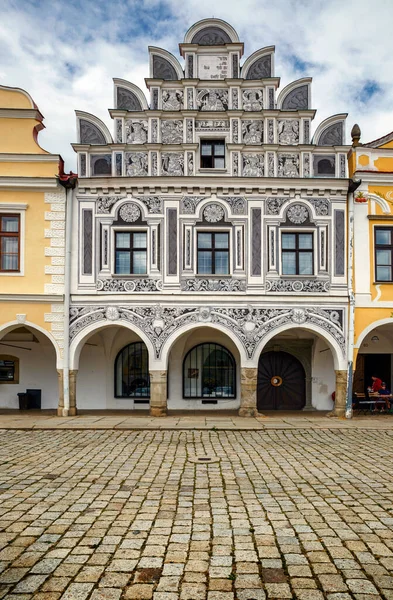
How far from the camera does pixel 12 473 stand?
8664 mm

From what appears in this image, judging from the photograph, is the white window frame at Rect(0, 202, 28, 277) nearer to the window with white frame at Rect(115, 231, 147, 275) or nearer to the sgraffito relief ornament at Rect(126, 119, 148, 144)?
the window with white frame at Rect(115, 231, 147, 275)

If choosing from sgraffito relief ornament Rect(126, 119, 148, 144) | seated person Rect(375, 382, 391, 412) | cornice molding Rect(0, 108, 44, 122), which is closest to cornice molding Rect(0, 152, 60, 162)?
cornice molding Rect(0, 108, 44, 122)

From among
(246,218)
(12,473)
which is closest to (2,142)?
(246,218)

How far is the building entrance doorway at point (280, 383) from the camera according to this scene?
1906 centimetres

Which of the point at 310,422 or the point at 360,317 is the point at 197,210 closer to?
the point at 360,317

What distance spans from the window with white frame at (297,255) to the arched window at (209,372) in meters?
3.90

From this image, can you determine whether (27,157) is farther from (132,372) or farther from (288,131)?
(288,131)

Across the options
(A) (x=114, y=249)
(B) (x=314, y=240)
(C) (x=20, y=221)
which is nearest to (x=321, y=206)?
(B) (x=314, y=240)

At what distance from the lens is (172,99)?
17.8 m

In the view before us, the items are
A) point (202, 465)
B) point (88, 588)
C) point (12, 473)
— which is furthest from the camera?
point (202, 465)

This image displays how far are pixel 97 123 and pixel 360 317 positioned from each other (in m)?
10.5

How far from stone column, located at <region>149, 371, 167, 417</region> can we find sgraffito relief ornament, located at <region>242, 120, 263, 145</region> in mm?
8011

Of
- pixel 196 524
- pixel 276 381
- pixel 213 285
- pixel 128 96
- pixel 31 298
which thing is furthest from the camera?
pixel 276 381

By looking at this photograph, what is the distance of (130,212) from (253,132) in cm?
481
